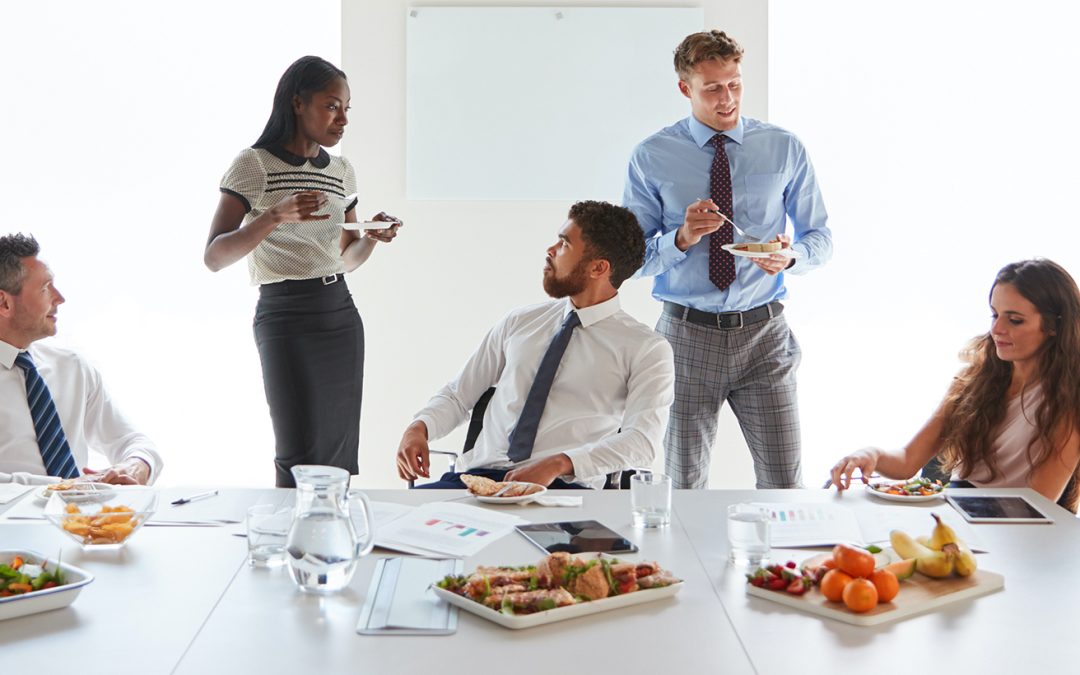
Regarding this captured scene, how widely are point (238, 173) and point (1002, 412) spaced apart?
226 centimetres

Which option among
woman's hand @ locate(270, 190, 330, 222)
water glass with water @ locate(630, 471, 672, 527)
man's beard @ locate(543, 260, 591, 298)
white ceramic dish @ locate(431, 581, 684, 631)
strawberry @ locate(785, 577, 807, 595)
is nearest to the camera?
white ceramic dish @ locate(431, 581, 684, 631)

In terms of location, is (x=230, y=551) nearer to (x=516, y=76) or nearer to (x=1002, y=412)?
(x=1002, y=412)

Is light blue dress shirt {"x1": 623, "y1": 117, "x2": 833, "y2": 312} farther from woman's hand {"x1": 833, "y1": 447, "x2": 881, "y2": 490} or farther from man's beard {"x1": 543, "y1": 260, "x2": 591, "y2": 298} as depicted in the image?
woman's hand {"x1": 833, "y1": 447, "x2": 881, "y2": 490}

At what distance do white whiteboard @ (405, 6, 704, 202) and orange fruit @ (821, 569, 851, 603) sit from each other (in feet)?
10.6

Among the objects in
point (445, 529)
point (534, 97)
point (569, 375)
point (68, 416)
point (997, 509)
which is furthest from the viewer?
point (534, 97)

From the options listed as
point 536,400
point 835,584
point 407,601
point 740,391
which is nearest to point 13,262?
point 536,400

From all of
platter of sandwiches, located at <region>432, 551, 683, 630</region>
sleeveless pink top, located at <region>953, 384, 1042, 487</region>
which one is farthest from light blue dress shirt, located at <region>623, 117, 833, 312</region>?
platter of sandwiches, located at <region>432, 551, 683, 630</region>

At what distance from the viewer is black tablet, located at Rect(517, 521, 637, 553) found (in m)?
1.90

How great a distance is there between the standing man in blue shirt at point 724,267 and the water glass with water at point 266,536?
181cm

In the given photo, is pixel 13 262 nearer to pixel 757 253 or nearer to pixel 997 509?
pixel 757 253

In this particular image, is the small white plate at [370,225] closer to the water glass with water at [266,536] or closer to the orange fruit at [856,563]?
the water glass with water at [266,536]

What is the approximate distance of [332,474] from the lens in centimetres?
159

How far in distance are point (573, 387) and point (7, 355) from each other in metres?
1.45

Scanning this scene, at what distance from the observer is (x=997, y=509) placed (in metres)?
2.22
